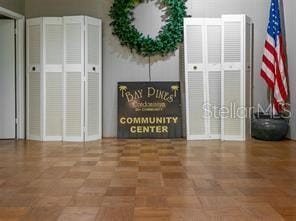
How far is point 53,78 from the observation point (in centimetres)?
612

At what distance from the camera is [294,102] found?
20.2 ft

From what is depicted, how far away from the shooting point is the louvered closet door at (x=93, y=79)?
19.9 feet

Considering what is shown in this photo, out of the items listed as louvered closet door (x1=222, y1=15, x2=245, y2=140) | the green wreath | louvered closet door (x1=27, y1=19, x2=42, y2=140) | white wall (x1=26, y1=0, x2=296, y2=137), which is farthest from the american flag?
louvered closet door (x1=27, y1=19, x2=42, y2=140)

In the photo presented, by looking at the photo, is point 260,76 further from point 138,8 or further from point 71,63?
point 71,63

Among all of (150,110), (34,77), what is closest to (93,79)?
(34,77)

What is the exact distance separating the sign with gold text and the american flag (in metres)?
1.44

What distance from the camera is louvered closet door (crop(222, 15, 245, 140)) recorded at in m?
5.99

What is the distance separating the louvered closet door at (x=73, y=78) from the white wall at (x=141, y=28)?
23.7 inches

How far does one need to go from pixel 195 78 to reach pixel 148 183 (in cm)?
314

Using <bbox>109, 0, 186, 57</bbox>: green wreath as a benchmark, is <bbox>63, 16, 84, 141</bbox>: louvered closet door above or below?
below

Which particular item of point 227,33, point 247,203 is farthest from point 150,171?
point 227,33

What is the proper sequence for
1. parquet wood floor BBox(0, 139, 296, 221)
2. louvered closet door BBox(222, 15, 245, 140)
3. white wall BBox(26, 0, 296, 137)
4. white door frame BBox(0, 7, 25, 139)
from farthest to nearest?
1. white wall BBox(26, 0, 296, 137)
2. white door frame BBox(0, 7, 25, 139)
3. louvered closet door BBox(222, 15, 245, 140)
4. parquet wood floor BBox(0, 139, 296, 221)

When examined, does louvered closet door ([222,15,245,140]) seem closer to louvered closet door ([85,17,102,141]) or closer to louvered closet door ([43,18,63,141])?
louvered closet door ([85,17,102,141])

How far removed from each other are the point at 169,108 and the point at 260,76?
1.57 meters
